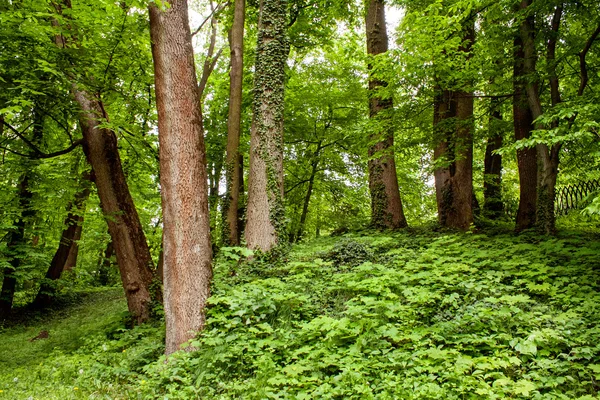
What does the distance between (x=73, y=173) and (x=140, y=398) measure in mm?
7981

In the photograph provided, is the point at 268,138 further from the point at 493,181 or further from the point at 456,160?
the point at 493,181

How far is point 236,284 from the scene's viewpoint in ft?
18.1

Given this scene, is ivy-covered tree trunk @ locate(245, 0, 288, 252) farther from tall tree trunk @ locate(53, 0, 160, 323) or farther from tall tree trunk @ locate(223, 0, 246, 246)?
tall tree trunk @ locate(53, 0, 160, 323)

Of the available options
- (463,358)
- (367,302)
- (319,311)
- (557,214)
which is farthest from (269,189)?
(557,214)

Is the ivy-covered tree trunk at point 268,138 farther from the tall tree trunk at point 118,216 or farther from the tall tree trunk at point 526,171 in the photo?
the tall tree trunk at point 526,171

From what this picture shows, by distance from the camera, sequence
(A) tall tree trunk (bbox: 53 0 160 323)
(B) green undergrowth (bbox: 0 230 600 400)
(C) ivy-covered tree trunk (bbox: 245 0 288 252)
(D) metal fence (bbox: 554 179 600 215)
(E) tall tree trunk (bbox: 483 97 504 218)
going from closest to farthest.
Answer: (B) green undergrowth (bbox: 0 230 600 400)
(C) ivy-covered tree trunk (bbox: 245 0 288 252)
(A) tall tree trunk (bbox: 53 0 160 323)
(D) metal fence (bbox: 554 179 600 215)
(E) tall tree trunk (bbox: 483 97 504 218)

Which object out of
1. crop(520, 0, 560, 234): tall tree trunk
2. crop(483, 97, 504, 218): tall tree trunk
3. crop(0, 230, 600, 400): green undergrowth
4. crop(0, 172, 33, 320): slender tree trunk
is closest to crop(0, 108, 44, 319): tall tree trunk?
crop(0, 172, 33, 320): slender tree trunk

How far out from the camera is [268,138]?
22.4ft

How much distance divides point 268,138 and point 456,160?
476cm

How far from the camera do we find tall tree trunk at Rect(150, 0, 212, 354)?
5.04 meters

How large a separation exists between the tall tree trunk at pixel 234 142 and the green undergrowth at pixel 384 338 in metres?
2.98

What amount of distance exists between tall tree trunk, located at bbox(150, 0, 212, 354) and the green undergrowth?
40 centimetres

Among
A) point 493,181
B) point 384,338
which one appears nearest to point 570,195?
point 493,181

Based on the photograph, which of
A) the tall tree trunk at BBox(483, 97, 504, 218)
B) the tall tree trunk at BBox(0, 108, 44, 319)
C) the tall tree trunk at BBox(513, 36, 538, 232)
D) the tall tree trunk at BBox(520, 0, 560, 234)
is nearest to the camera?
A: the tall tree trunk at BBox(520, 0, 560, 234)
